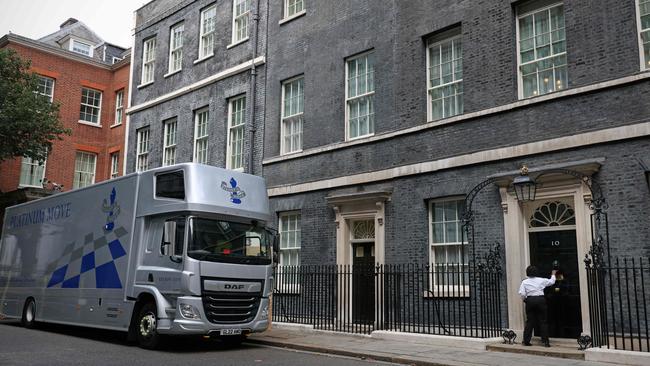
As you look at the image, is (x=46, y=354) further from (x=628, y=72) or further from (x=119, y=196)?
(x=628, y=72)

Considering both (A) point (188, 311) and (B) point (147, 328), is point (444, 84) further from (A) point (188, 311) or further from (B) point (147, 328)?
(B) point (147, 328)

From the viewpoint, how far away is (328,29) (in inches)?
672

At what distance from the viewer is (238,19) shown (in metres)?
20.5

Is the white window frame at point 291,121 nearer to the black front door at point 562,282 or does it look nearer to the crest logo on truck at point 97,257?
the crest logo on truck at point 97,257

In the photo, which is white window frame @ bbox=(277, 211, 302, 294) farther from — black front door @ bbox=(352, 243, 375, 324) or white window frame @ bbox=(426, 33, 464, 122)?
white window frame @ bbox=(426, 33, 464, 122)

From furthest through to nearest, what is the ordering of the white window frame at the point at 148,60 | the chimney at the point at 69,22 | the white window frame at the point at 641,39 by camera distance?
the chimney at the point at 69,22 < the white window frame at the point at 148,60 < the white window frame at the point at 641,39

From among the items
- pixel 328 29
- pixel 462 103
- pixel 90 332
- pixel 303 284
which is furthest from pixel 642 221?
pixel 90 332

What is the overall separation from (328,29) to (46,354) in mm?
11026

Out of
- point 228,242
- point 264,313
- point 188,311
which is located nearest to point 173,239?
point 228,242

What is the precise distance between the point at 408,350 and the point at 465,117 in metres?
5.29

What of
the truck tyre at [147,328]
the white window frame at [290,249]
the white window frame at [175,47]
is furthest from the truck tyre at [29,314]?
the white window frame at [175,47]

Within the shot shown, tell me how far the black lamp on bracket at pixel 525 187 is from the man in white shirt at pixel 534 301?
4.43ft

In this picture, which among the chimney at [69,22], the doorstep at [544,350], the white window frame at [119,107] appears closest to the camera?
the doorstep at [544,350]

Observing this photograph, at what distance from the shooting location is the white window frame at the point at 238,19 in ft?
65.6
